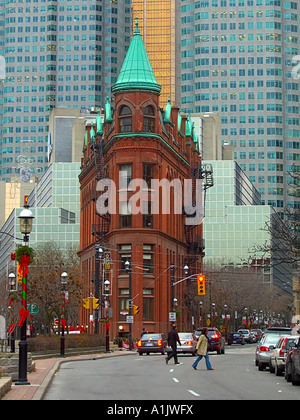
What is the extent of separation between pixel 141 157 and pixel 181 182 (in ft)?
46.0

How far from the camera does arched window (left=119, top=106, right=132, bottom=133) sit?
287 ft

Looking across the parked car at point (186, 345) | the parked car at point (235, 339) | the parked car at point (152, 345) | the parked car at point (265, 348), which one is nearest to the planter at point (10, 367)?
the parked car at point (265, 348)

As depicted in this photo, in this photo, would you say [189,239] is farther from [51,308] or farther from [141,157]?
[51,308]

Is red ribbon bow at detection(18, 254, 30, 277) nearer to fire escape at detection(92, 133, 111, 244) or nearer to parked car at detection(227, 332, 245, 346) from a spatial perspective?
fire escape at detection(92, 133, 111, 244)

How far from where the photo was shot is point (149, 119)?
289 ft

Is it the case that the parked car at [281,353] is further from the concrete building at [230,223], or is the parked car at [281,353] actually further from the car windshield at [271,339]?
the concrete building at [230,223]

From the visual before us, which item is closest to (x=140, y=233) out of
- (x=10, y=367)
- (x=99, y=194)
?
(x=99, y=194)

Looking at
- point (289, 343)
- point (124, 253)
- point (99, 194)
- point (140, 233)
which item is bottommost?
point (289, 343)

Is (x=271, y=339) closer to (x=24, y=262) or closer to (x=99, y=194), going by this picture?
→ (x=24, y=262)

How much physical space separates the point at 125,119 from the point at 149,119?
242 cm

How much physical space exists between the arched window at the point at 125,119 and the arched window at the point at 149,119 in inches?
63.7

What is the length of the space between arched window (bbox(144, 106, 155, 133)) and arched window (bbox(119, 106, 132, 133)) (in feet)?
5.31

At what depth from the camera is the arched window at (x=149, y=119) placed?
8769 cm
